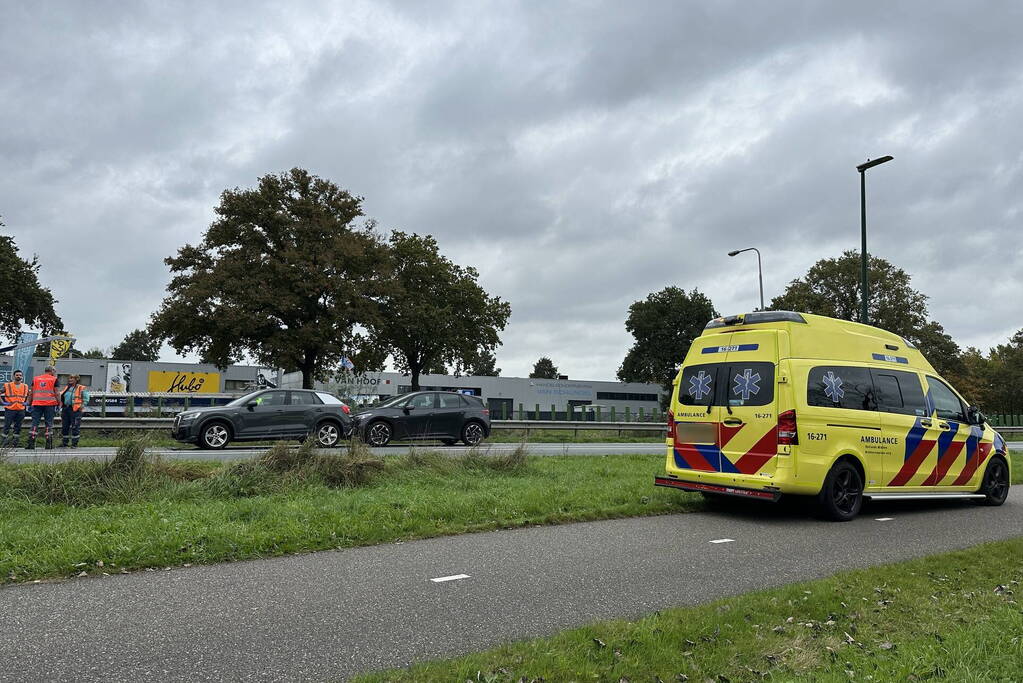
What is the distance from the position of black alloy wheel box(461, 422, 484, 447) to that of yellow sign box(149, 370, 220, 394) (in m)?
47.7

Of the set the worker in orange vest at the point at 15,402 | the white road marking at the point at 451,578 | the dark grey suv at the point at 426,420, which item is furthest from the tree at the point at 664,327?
the white road marking at the point at 451,578

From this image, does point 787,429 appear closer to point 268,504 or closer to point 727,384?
point 727,384

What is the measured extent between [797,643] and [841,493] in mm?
5135

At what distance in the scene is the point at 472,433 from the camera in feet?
64.7

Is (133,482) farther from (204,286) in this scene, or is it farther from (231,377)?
(231,377)

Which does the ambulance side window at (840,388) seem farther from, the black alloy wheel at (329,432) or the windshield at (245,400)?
the windshield at (245,400)

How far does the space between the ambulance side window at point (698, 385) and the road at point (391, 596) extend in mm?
1720

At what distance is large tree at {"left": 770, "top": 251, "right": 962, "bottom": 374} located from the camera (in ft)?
161

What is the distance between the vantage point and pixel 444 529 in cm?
778

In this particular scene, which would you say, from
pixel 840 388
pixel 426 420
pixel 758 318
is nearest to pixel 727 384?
pixel 758 318

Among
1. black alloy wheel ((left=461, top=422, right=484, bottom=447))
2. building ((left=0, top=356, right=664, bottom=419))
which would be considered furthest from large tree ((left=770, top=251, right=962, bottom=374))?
black alloy wheel ((left=461, top=422, right=484, bottom=447))

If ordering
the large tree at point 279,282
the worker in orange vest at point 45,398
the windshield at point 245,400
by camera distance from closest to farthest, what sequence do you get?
1. the worker in orange vest at point 45,398
2. the windshield at point 245,400
3. the large tree at point 279,282

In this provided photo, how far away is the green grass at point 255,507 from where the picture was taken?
252 inches

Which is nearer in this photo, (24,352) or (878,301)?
(24,352)
